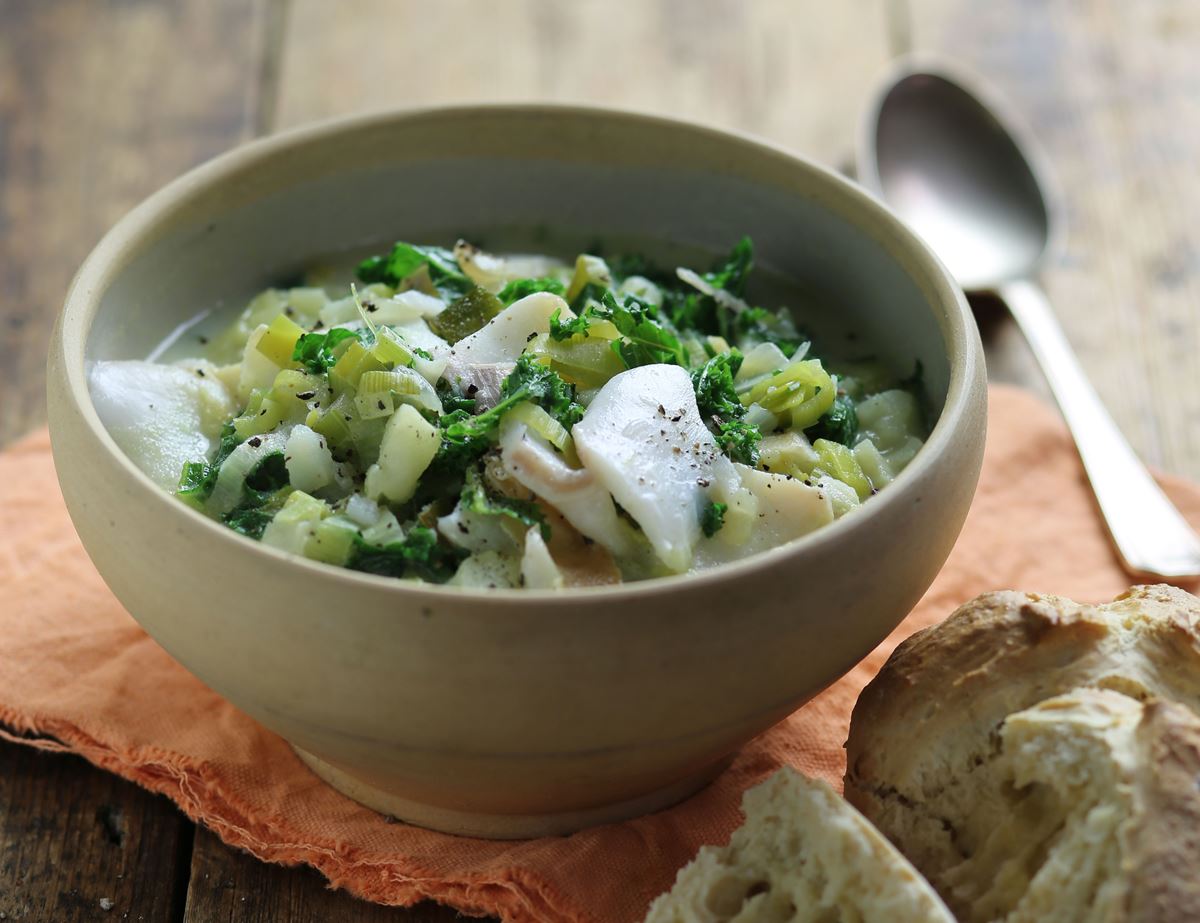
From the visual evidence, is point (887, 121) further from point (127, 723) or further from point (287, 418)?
point (127, 723)

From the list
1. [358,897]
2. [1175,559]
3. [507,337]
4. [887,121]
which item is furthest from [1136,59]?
[358,897]

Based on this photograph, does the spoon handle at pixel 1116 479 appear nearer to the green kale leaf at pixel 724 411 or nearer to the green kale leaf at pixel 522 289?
the green kale leaf at pixel 724 411

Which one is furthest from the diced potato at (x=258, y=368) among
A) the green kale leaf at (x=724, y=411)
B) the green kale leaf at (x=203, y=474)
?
the green kale leaf at (x=724, y=411)

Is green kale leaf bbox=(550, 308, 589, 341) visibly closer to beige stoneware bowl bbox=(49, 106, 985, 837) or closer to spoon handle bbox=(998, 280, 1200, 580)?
beige stoneware bowl bbox=(49, 106, 985, 837)

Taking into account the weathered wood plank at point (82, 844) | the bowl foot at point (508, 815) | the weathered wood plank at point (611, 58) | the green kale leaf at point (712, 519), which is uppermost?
the green kale leaf at point (712, 519)

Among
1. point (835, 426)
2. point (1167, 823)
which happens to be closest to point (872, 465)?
point (835, 426)

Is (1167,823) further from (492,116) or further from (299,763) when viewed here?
(492,116)

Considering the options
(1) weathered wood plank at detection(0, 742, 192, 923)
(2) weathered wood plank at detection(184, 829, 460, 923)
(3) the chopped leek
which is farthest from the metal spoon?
(1) weathered wood plank at detection(0, 742, 192, 923)
